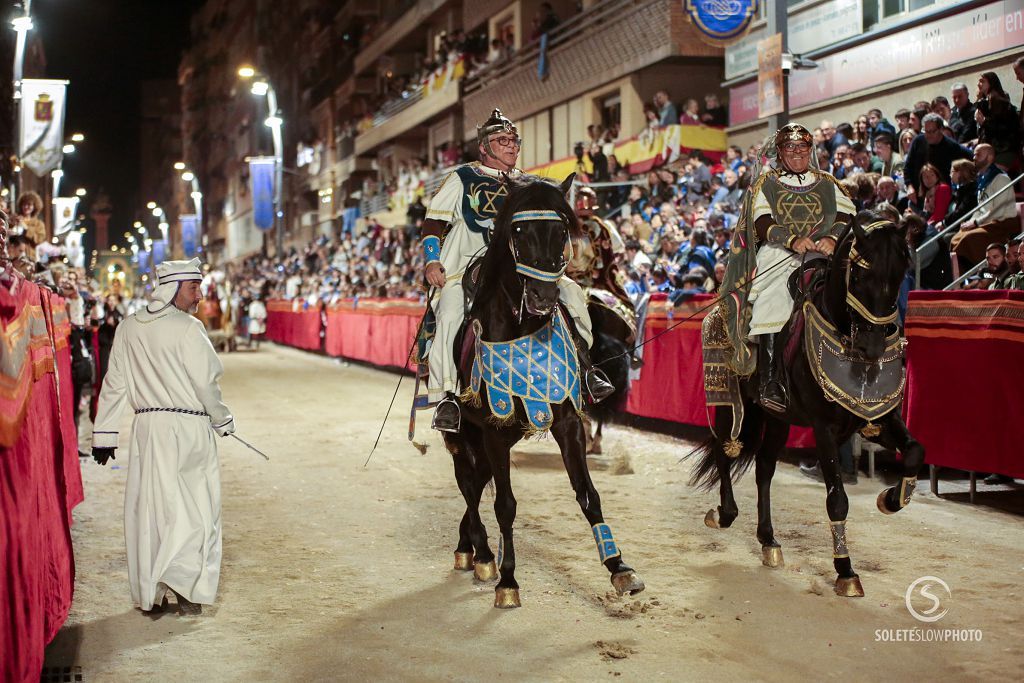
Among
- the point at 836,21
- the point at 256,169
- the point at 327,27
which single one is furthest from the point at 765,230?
the point at 327,27

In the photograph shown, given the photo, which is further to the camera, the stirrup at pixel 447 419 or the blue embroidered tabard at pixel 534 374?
the stirrup at pixel 447 419

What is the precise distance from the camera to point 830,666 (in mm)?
5027

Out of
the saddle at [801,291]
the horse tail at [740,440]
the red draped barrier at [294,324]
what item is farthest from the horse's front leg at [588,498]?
the red draped barrier at [294,324]

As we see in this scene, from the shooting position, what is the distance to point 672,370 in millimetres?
13219

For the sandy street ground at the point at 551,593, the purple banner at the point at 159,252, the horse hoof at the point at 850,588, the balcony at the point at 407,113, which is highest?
the balcony at the point at 407,113

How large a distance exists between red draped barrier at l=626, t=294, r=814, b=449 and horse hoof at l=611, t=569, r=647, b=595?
21.0ft

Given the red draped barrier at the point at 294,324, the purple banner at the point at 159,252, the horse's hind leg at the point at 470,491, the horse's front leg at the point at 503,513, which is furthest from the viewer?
the purple banner at the point at 159,252

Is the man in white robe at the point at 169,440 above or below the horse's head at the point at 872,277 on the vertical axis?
below

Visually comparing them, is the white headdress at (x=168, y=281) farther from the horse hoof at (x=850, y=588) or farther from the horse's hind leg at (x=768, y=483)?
the horse hoof at (x=850, y=588)

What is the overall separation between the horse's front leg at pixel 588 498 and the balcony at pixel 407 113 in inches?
1340

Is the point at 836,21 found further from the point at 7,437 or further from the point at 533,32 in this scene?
the point at 7,437

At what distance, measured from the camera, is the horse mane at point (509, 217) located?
582 cm

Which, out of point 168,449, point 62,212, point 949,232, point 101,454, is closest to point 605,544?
point 168,449

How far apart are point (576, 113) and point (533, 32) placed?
336 cm
